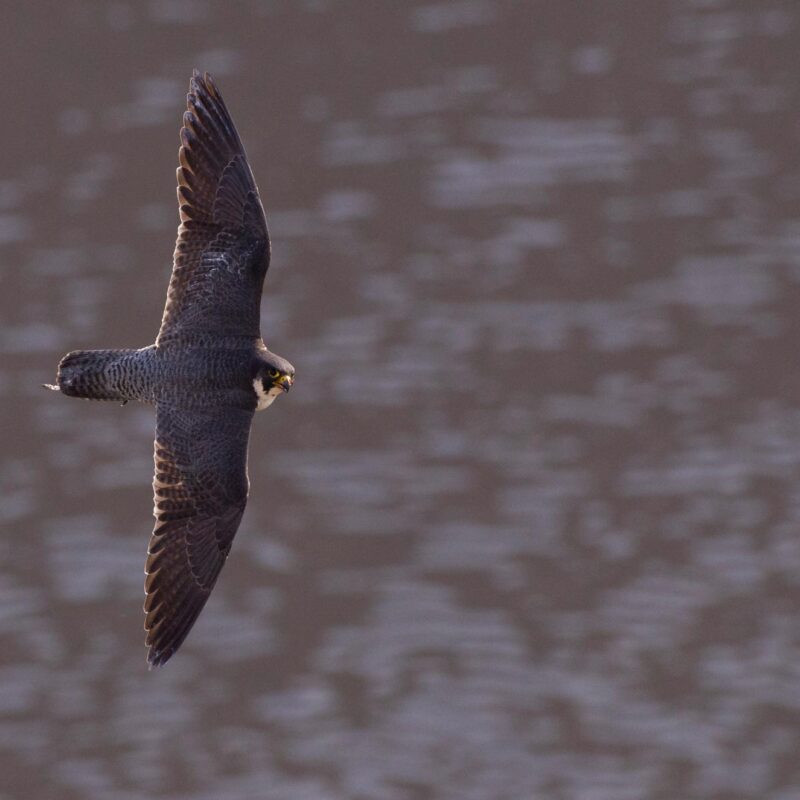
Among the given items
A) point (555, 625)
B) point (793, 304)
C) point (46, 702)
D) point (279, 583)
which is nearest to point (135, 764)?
point (46, 702)

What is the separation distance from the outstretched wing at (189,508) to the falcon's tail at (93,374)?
1.45 ft

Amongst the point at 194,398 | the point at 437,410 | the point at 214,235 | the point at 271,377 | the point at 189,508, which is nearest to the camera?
the point at 271,377

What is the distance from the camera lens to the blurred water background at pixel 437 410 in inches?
1948

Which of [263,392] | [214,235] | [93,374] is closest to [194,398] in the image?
[263,392]

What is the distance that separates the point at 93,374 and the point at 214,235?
5.58 ft

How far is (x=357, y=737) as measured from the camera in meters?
48.9

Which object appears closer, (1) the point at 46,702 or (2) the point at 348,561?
(1) the point at 46,702

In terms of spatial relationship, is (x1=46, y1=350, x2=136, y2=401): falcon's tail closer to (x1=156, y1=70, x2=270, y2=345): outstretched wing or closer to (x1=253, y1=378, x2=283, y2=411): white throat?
(x1=156, y1=70, x2=270, y2=345): outstretched wing

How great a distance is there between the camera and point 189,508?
19.1 metres

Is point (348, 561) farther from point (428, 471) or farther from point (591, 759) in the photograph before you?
point (591, 759)

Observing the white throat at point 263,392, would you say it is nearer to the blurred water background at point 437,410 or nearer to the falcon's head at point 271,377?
the falcon's head at point 271,377

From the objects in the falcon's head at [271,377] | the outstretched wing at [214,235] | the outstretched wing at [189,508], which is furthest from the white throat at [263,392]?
the outstretched wing at [214,235]

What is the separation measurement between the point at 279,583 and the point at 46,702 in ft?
20.7

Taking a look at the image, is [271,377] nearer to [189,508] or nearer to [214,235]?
[189,508]
